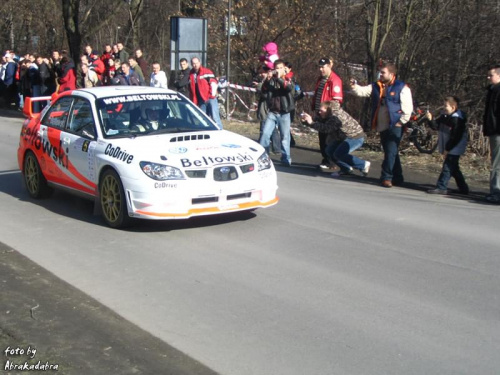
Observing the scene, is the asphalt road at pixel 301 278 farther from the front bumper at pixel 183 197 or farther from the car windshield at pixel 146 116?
the car windshield at pixel 146 116

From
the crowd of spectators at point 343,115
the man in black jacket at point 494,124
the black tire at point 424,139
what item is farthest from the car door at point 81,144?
the black tire at point 424,139

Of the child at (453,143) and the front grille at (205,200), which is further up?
the child at (453,143)

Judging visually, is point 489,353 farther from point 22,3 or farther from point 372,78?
point 22,3

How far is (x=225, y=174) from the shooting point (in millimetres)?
8547

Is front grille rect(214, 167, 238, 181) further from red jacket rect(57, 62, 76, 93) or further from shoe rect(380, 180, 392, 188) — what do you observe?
red jacket rect(57, 62, 76, 93)

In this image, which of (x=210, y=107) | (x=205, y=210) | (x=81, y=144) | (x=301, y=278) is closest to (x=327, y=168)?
(x=210, y=107)

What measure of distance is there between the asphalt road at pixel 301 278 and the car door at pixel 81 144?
50cm

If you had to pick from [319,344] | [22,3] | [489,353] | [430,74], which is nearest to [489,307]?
[489,353]

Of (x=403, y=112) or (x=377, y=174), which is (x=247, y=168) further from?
(x=377, y=174)

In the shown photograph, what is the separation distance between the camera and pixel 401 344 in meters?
5.43

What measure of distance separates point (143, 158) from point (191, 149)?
60 cm

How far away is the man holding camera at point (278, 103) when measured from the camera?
44.3 ft

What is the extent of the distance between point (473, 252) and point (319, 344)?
3164 mm

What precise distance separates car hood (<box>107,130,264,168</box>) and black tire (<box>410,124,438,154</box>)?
6.88m
